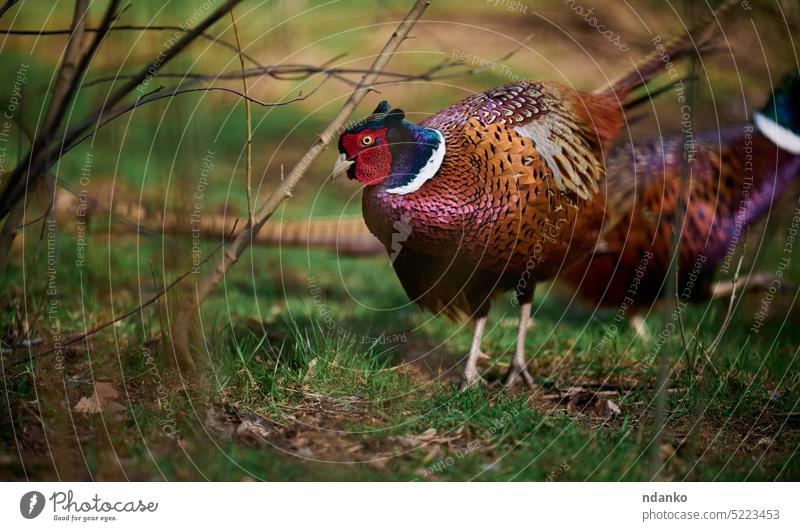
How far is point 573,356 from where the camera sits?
4.25m

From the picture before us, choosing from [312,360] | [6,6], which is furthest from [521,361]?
[6,6]

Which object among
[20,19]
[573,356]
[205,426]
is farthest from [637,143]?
[20,19]

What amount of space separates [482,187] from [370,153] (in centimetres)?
46

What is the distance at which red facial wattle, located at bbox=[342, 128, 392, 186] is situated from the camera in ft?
12.0

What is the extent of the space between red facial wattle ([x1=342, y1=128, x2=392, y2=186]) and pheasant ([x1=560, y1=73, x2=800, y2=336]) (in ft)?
3.25

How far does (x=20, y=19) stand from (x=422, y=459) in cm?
229

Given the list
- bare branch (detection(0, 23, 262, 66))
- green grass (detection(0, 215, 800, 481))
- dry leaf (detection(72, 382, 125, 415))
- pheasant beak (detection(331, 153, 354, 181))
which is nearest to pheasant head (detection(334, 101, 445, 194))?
pheasant beak (detection(331, 153, 354, 181))

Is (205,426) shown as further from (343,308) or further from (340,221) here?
(340,221)

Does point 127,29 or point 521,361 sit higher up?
point 127,29

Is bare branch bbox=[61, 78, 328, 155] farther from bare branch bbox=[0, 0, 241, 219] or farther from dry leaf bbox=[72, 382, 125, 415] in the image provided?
dry leaf bbox=[72, 382, 125, 415]

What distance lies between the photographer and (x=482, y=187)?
144 inches

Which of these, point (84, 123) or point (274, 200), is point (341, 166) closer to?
point (274, 200)

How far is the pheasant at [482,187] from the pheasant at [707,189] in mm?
245

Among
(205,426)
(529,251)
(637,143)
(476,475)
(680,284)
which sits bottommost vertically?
(476,475)
